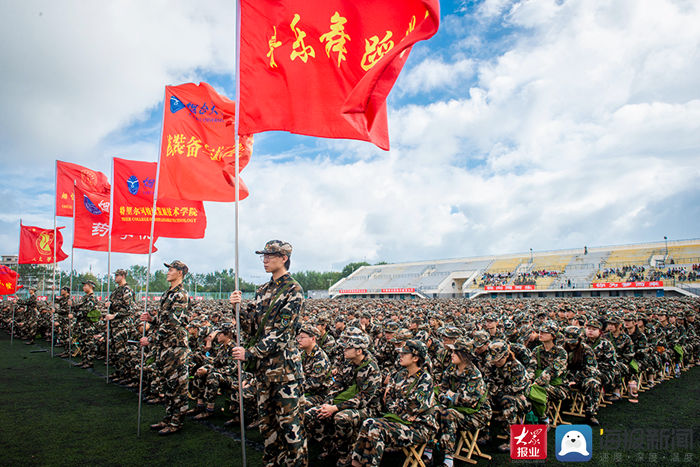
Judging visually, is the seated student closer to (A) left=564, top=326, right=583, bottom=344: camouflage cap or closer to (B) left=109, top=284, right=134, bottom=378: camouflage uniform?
(A) left=564, top=326, right=583, bottom=344: camouflage cap

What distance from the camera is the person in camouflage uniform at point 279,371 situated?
3664 millimetres

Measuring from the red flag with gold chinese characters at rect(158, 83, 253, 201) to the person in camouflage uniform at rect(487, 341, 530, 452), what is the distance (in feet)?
15.7

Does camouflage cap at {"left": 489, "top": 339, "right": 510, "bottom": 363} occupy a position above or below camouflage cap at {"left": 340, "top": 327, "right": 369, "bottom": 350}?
below

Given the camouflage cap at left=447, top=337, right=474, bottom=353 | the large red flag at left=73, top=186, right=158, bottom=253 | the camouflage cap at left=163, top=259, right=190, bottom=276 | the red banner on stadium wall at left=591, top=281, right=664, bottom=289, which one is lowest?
the red banner on stadium wall at left=591, top=281, right=664, bottom=289

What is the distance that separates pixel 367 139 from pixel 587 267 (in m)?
53.8

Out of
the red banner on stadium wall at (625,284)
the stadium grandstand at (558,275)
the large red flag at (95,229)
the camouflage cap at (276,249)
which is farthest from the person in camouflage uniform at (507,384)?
the red banner on stadium wall at (625,284)

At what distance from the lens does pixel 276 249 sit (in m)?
3.96

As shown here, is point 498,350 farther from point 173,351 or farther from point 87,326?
point 87,326

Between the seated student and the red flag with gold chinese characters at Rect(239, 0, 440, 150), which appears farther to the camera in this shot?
the seated student

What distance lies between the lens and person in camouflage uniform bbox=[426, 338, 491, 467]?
4.76 m

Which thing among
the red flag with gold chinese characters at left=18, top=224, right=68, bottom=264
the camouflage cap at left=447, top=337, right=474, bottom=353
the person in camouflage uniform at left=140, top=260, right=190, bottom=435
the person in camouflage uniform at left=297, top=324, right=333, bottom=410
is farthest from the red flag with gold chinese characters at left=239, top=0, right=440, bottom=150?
the red flag with gold chinese characters at left=18, top=224, right=68, bottom=264

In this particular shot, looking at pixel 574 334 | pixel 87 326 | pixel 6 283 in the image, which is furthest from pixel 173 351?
pixel 6 283

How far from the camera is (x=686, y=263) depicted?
42500 mm

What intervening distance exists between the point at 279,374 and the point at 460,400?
2731mm
